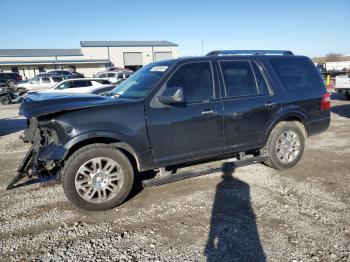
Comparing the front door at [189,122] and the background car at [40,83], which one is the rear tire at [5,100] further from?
the front door at [189,122]

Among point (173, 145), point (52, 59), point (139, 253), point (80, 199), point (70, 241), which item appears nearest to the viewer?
point (139, 253)

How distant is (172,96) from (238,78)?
54.7 inches

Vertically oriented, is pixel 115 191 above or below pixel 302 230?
above

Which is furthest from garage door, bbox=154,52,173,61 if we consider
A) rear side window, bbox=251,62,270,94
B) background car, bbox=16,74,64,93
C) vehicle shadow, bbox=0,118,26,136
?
rear side window, bbox=251,62,270,94

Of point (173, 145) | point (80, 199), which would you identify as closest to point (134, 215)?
point (80, 199)

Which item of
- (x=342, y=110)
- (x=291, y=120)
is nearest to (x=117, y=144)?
(x=291, y=120)

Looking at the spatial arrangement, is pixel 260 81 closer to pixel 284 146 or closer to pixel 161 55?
pixel 284 146

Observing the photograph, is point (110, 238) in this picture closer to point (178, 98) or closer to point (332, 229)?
point (178, 98)

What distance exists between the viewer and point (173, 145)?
13.8 feet

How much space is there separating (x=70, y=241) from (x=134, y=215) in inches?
33.6

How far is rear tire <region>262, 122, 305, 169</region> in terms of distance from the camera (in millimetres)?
5098

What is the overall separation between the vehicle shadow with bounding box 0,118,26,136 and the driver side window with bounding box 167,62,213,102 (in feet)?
25.1

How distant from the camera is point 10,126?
1108 centimetres

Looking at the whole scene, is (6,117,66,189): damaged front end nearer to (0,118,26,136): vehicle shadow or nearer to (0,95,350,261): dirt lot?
(0,95,350,261): dirt lot
